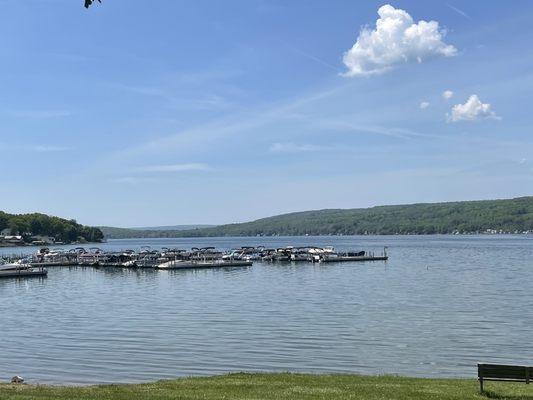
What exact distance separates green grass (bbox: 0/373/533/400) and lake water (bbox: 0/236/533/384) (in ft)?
19.0

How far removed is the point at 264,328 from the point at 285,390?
21.9m

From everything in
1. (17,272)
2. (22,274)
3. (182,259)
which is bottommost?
(22,274)

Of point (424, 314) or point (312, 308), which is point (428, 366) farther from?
point (312, 308)

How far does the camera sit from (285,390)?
64.5ft

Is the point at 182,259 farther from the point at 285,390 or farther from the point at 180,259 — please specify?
the point at 285,390

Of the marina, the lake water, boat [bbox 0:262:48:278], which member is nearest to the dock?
the marina

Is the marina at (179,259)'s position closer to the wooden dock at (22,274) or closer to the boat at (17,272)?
the boat at (17,272)

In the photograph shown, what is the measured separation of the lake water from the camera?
29859 mm

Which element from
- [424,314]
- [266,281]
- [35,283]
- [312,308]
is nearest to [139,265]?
[35,283]

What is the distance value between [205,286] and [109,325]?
1361 inches

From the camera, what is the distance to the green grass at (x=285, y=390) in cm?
1839

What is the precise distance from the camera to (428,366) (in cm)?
2939

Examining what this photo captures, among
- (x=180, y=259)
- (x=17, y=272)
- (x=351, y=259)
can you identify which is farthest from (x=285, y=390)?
(x=180, y=259)

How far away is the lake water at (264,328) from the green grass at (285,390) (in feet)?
19.0
